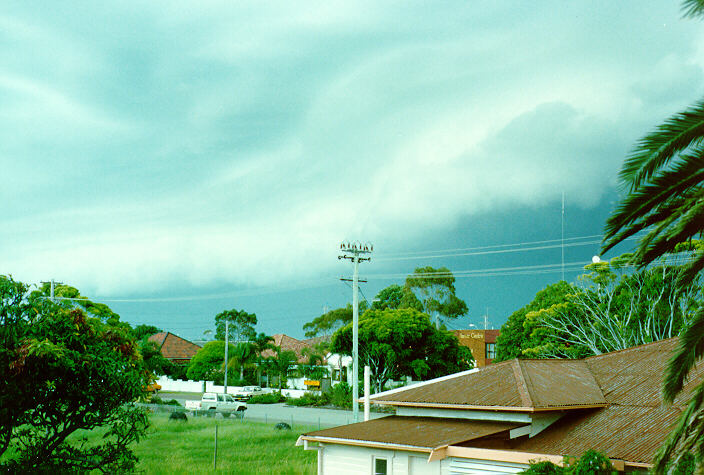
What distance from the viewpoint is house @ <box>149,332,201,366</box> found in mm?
94938

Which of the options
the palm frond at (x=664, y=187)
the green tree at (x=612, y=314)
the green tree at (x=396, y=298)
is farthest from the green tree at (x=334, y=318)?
the palm frond at (x=664, y=187)

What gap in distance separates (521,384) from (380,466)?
4.57m

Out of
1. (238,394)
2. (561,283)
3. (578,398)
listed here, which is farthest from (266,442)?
(238,394)

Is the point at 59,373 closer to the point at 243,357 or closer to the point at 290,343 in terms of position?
the point at 243,357

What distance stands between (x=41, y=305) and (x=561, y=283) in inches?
1472

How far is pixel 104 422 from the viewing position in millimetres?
17422

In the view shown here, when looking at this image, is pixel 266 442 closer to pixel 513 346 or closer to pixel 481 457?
pixel 481 457

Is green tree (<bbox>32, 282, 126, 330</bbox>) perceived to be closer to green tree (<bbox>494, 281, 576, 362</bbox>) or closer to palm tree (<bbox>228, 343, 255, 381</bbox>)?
green tree (<bbox>494, 281, 576, 362</bbox>)

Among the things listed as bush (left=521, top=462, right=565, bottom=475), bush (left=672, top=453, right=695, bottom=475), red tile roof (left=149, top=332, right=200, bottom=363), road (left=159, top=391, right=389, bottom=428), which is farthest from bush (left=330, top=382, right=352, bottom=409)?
bush (left=672, top=453, right=695, bottom=475)

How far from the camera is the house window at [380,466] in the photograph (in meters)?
18.4

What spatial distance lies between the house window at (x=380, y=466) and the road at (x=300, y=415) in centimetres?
2237

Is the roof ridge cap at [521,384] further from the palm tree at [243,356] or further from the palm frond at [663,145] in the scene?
the palm tree at [243,356]

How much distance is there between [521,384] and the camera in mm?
19188

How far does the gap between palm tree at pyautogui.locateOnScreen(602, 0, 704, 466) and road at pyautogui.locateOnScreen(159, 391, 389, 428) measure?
109ft
